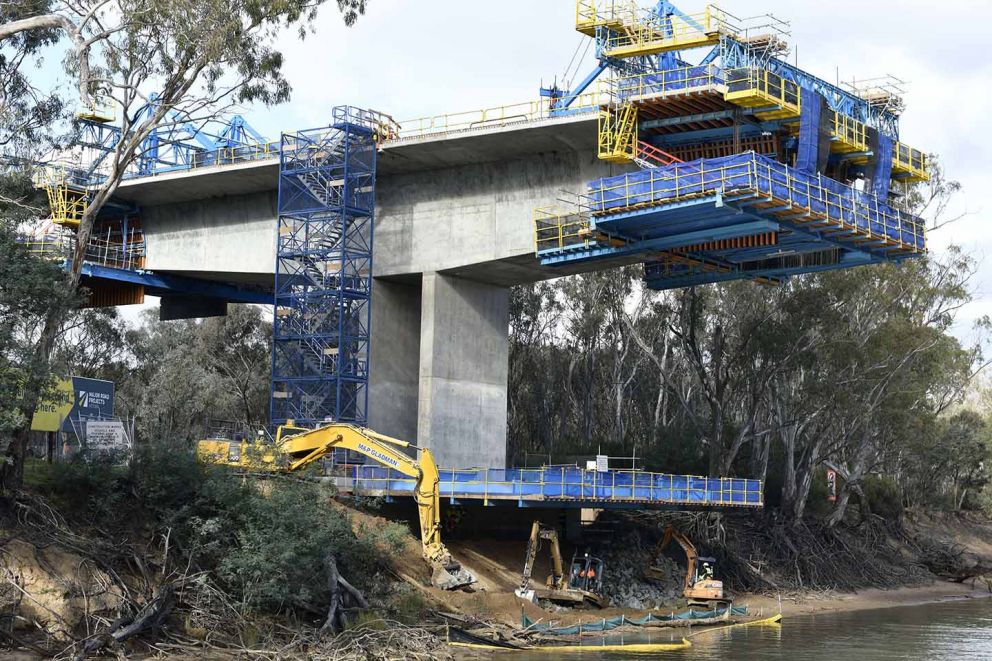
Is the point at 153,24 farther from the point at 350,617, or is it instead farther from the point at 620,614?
the point at 620,614

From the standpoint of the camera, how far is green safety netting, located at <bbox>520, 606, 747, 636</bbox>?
32.1 metres

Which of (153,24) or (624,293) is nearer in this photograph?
(153,24)

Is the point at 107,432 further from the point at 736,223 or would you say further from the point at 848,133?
the point at 848,133

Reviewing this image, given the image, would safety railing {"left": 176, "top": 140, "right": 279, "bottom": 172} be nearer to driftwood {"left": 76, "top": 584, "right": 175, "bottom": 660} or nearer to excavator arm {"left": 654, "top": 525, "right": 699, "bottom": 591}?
excavator arm {"left": 654, "top": 525, "right": 699, "bottom": 591}

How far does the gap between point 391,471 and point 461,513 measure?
10.5 ft

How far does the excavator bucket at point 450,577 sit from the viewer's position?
1310 inches

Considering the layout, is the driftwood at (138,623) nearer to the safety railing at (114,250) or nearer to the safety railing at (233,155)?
the safety railing at (233,155)

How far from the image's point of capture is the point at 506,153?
41125 mm

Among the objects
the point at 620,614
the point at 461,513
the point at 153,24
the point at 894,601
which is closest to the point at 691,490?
the point at 620,614

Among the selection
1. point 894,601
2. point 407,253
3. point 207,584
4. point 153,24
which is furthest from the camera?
point 894,601

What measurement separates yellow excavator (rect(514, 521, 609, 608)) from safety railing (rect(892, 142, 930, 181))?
17218mm

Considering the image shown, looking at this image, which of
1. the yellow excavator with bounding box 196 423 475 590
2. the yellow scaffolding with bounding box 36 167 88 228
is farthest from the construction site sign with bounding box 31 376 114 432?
the yellow scaffolding with bounding box 36 167 88 228

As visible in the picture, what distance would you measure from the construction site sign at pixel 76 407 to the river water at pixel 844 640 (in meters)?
16.2

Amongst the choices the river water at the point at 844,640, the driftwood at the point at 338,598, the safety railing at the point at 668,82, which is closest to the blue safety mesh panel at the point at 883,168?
the safety railing at the point at 668,82
